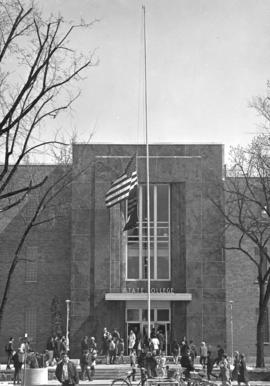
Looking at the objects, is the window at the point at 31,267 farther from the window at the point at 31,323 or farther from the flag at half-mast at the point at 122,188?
the flag at half-mast at the point at 122,188

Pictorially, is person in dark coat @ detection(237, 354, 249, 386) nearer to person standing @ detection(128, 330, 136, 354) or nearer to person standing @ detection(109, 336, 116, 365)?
person standing @ detection(109, 336, 116, 365)

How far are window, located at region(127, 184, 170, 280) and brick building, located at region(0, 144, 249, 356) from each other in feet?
0.22

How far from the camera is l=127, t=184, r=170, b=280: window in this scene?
48781 millimetres

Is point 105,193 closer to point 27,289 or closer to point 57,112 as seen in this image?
point 27,289

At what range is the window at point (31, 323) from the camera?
5122 cm

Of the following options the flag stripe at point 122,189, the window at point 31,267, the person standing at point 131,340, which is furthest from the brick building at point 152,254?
the flag stripe at point 122,189

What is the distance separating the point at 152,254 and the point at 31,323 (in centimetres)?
1045

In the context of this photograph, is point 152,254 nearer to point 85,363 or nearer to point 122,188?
point 122,188

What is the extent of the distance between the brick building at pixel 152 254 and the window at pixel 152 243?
0.07 metres

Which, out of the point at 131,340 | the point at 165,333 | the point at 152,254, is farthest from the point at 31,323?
the point at 131,340

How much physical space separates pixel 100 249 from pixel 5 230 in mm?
8518

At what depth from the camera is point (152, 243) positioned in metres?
49.1

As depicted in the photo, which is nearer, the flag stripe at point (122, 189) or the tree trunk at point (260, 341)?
the tree trunk at point (260, 341)

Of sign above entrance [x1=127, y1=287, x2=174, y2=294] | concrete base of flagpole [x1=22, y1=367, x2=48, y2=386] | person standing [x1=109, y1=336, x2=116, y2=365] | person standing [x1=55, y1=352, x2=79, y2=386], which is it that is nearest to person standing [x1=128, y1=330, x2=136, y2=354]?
person standing [x1=109, y1=336, x2=116, y2=365]
